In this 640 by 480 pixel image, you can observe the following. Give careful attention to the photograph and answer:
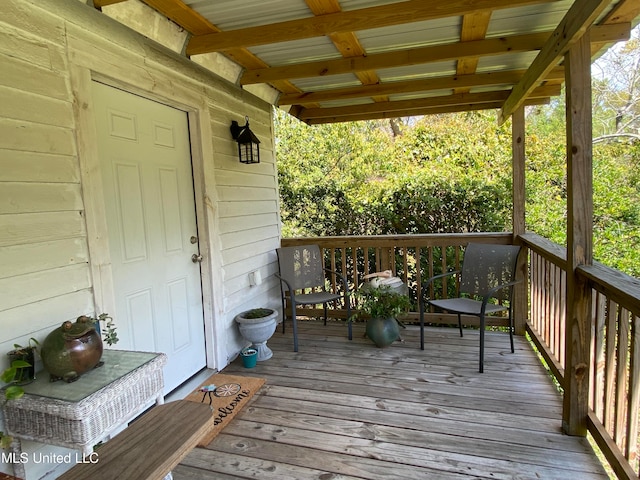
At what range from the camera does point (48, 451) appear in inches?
64.3

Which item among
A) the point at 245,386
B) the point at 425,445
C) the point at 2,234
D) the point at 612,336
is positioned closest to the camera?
the point at 2,234

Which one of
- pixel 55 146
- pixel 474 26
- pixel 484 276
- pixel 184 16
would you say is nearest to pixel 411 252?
pixel 484 276

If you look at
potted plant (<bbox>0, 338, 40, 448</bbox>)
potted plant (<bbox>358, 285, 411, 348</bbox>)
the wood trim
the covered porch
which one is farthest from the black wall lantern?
the wood trim

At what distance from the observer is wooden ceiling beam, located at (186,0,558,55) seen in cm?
180

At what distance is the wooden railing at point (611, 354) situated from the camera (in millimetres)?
1547

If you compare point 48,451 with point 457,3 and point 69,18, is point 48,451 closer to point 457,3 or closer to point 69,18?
point 69,18

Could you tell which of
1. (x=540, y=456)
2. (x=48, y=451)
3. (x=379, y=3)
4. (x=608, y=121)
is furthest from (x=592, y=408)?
(x=608, y=121)

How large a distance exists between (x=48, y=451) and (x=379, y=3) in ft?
8.68

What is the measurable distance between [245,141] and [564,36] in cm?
226

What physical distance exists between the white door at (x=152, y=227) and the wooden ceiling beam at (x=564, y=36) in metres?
2.34

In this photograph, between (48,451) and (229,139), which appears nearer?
(48,451)

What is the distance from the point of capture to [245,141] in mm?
3158

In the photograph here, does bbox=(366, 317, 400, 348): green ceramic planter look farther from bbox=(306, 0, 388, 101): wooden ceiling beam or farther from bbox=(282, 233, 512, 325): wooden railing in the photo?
bbox=(306, 0, 388, 101): wooden ceiling beam

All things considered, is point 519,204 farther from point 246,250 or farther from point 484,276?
point 246,250
